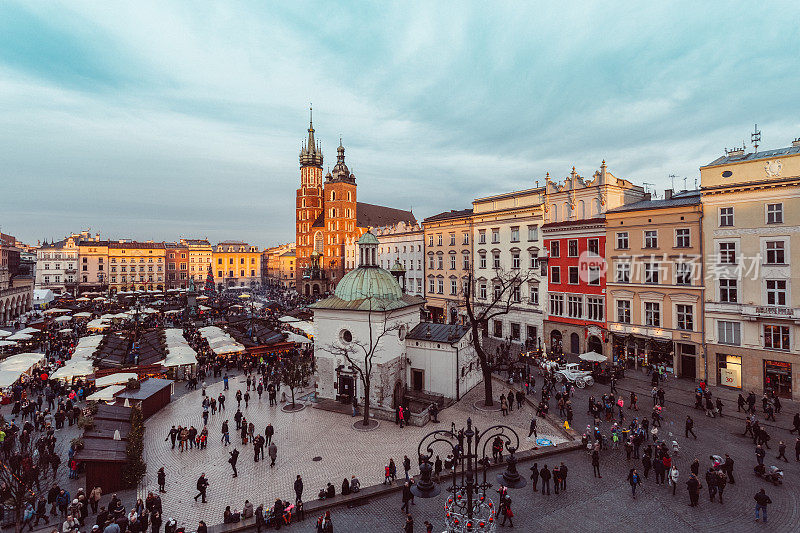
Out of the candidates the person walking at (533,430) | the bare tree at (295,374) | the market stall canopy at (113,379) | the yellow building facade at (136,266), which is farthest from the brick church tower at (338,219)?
the person walking at (533,430)

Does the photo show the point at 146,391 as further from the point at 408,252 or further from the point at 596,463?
the point at 408,252

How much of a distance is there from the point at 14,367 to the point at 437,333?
30612mm

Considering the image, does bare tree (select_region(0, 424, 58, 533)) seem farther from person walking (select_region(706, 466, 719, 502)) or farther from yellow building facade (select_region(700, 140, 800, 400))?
yellow building facade (select_region(700, 140, 800, 400))

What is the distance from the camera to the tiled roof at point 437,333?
2852 centimetres

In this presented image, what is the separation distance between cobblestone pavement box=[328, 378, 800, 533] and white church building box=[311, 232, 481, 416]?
9906 millimetres

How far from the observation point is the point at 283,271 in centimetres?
14788

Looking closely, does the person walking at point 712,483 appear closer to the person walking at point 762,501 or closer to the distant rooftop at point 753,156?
the person walking at point 762,501

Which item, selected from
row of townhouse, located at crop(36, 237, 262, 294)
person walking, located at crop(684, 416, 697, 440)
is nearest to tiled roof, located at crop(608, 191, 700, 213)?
person walking, located at crop(684, 416, 697, 440)

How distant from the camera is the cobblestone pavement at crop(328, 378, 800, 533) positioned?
14.7 metres

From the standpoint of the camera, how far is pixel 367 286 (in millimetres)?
29281

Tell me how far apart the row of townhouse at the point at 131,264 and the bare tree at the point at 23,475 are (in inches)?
3379

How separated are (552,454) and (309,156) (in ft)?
364

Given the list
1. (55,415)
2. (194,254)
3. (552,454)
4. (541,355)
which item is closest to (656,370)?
(541,355)

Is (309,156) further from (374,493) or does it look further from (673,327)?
(374,493)
